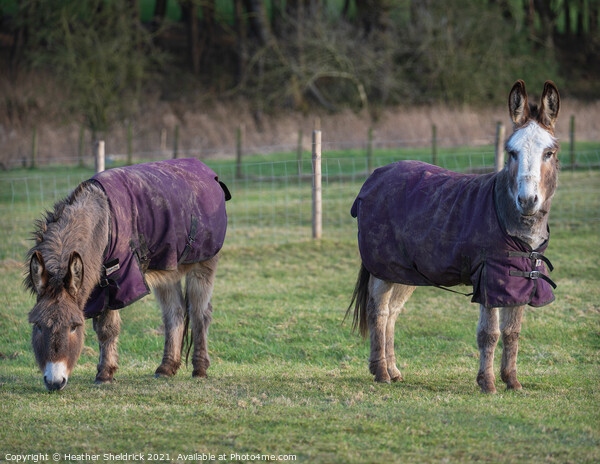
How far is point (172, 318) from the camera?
634cm

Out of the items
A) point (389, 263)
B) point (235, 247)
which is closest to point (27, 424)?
point (389, 263)

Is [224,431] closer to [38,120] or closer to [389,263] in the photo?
[389,263]

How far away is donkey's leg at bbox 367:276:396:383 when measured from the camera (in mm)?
5949

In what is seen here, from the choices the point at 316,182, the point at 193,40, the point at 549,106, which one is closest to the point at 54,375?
the point at 549,106

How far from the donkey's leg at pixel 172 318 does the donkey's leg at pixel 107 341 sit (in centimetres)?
51


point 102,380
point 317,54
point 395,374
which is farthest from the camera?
point 317,54

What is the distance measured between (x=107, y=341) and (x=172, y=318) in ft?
2.30

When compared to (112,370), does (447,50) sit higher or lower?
higher

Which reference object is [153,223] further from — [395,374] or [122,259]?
[395,374]

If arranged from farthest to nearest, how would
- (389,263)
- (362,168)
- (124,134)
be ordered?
1. (124,134)
2. (362,168)
3. (389,263)

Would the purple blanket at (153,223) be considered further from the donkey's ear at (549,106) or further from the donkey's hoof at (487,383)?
the donkey's ear at (549,106)

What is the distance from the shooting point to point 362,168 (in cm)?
2084

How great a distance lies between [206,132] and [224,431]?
2459 centimetres

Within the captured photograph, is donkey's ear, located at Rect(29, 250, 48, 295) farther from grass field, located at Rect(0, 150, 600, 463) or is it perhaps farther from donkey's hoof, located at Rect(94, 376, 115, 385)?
donkey's hoof, located at Rect(94, 376, 115, 385)
